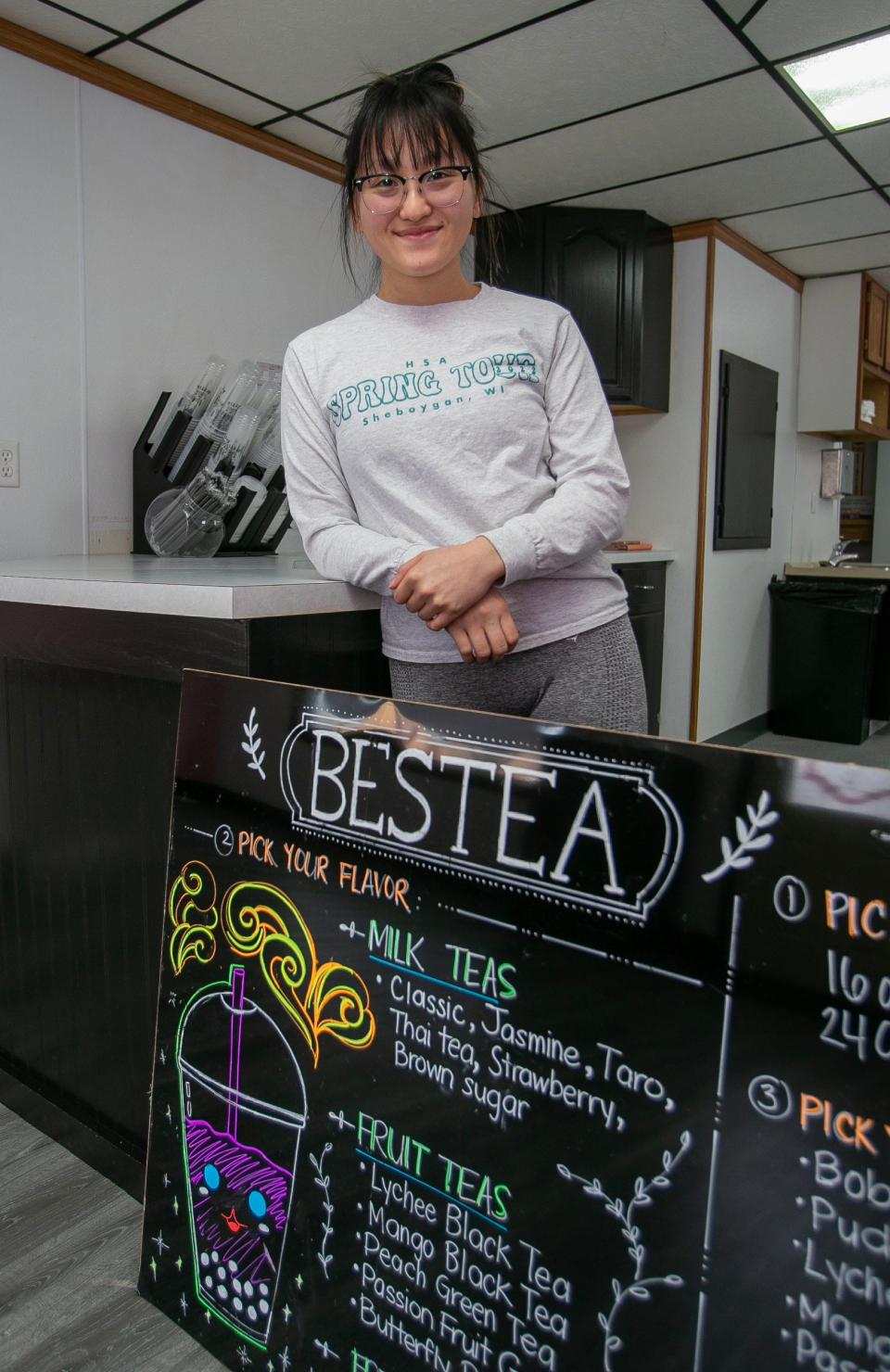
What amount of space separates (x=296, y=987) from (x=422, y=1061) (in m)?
0.17

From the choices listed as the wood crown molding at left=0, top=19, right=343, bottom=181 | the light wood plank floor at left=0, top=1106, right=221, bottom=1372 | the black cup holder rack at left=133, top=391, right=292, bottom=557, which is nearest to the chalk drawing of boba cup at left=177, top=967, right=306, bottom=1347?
the light wood plank floor at left=0, top=1106, right=221, bottom=1372

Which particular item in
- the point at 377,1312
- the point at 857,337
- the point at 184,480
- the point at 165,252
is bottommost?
the point at 377,1312

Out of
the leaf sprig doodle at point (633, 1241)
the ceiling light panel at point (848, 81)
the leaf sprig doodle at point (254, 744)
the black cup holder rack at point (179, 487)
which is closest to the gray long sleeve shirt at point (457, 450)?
the leaf sprig doodle at point (254, 744)

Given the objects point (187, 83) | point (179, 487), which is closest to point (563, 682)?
point (179, 487)

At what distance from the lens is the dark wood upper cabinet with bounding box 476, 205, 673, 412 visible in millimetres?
3617

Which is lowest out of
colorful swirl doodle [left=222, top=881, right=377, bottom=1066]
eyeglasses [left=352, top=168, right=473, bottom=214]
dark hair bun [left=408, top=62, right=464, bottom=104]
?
colorful swirl doodle [left=222, top=881, right=377, bottom=1066]

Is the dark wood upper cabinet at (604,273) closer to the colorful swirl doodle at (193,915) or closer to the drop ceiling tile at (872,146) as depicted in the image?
the drop ceiling tile at (872,146)

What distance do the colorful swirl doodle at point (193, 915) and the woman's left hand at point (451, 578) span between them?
0.38m

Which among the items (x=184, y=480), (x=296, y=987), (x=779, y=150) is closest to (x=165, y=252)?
(x=184, y=480)

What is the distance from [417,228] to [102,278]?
5.29ft

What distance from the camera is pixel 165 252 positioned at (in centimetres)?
257

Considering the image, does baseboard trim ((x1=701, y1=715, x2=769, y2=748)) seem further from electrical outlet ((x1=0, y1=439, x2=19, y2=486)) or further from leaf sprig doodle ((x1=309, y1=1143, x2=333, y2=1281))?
leaf sprig doodle ((x1=309, y1=1143, x2=333, y2=1281))

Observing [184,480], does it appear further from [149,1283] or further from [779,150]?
[779,150]

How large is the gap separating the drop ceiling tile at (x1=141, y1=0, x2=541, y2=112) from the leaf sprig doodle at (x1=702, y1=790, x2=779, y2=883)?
211 centimetres
